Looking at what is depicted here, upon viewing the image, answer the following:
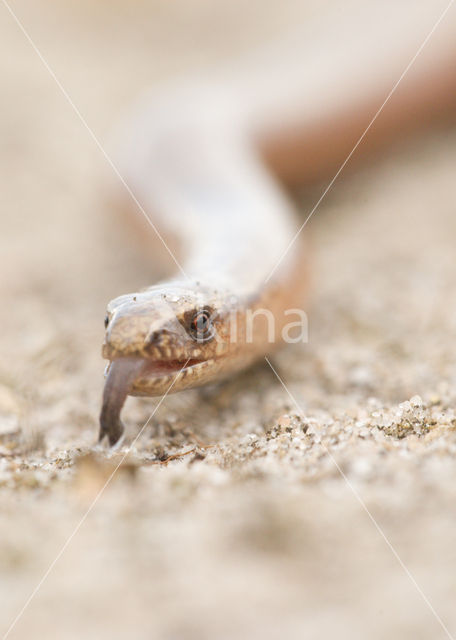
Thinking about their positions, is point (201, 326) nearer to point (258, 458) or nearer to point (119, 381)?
point (119, 381)

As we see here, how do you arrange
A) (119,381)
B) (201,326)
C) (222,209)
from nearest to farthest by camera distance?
(119,381) < (201,326) < (222,209)

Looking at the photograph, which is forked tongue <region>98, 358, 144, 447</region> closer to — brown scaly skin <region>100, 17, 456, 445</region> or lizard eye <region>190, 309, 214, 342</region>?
brown scaly skin <region>100, 17, 456, 445</region>

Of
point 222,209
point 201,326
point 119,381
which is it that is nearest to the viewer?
point 119,381

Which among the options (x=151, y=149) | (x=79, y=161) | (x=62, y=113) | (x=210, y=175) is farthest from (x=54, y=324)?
(x=62, y=113)

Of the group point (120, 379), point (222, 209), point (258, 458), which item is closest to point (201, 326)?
point (120, 379)

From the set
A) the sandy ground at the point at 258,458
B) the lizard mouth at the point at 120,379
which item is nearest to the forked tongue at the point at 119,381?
the lizard mouth at the point at 120,379

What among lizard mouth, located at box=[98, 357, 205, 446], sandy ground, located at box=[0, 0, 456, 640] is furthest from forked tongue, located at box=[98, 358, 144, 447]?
sandy ground, located at box=[0, 0, 456, 640]
